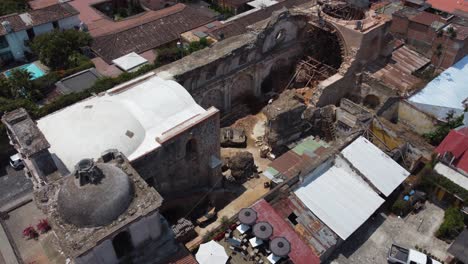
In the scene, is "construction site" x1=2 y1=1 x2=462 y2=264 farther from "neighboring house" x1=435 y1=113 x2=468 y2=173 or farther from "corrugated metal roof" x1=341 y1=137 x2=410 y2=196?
"neighboring house" x1=435 y1=113 x2=468 y2=173

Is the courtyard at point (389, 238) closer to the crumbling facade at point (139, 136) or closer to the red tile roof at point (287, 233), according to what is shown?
the red tile roof at point (287, 233)

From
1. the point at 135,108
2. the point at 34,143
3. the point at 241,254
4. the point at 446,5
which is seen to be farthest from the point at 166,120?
the point at 446,5

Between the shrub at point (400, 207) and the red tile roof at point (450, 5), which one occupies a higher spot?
the red tile roof at point (450, 5)

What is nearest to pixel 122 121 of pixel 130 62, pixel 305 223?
pixel 305 223

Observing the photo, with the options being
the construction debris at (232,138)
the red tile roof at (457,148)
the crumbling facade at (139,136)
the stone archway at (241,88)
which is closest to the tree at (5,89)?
the crumbling facade at (139,136)

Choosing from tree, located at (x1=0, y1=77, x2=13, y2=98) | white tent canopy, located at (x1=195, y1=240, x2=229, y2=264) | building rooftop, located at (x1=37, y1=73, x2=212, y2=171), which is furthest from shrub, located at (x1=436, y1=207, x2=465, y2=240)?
tree, located at (x1=0, y1=77, x2=13, y2=98)

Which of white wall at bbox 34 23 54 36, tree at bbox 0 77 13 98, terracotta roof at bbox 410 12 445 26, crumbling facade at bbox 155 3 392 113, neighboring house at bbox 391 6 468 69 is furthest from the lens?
white wall at bbox 34 23 54 36
